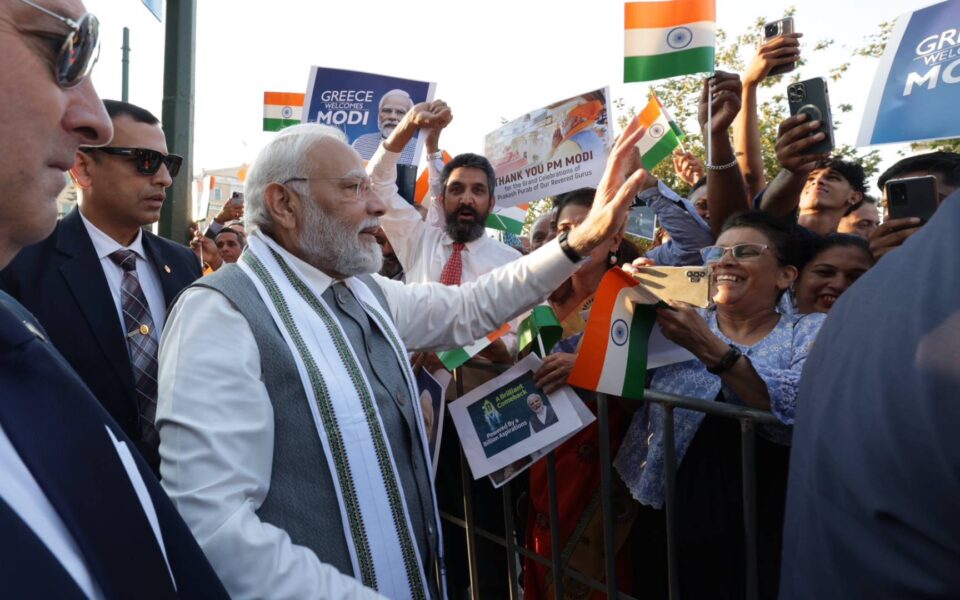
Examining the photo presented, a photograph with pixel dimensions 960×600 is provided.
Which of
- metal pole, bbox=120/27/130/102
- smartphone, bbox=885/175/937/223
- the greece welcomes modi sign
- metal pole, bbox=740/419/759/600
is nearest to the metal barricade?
metal pole, bbox=740/419/759/600

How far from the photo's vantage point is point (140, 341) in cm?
251

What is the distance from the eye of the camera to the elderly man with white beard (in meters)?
1.50

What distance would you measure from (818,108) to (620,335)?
1.24m

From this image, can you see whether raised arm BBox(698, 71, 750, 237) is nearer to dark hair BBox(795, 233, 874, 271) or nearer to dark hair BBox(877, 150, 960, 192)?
dark hair BBox(795, 233, 874, 271)

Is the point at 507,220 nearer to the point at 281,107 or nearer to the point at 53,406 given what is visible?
the point at 281,107

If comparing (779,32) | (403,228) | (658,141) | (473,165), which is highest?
(779,32)

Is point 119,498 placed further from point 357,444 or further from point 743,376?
point 743,376

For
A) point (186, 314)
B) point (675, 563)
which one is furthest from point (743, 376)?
point (186, 314)

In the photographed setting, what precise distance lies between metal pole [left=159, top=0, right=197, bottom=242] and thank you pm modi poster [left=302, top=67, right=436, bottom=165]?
0.96 m

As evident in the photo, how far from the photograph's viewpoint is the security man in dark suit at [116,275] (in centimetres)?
239

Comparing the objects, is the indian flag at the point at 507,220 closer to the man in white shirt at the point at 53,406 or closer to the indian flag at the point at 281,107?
the indian flag at the point at 281,107

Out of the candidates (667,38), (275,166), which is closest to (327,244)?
(275,166)

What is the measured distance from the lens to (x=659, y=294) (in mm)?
2189

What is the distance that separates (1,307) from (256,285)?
0.95 metres
